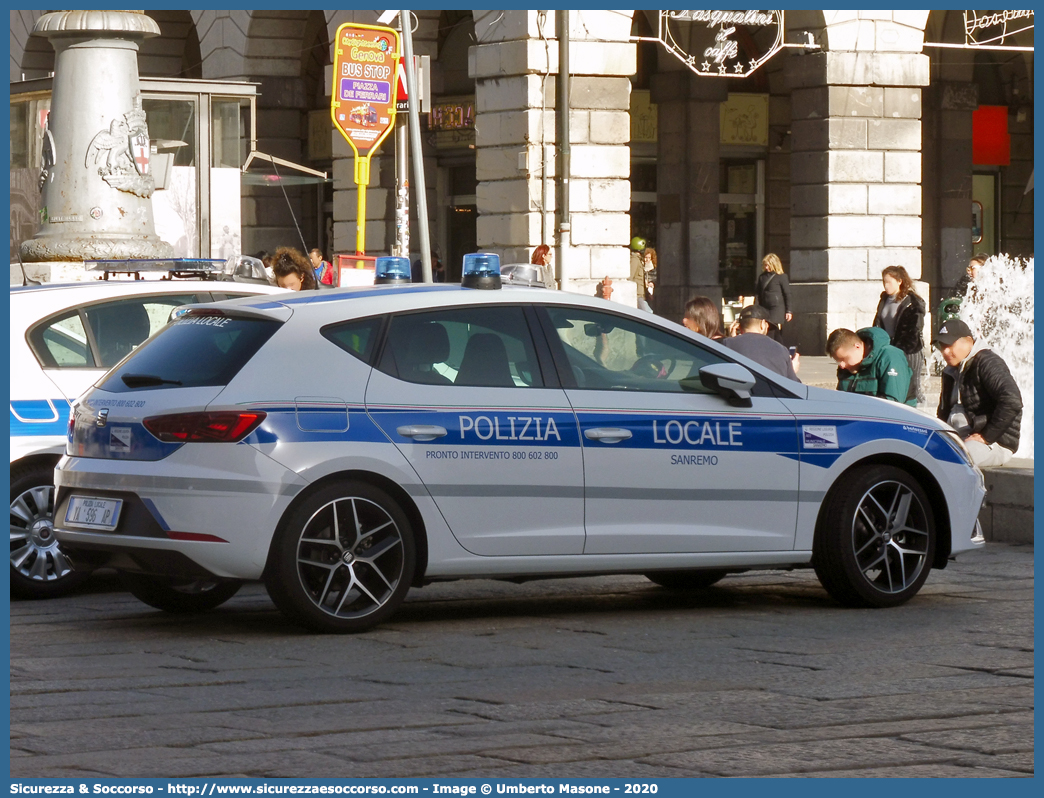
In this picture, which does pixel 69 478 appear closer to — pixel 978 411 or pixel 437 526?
pixel 437 526

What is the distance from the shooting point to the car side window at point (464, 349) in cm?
778

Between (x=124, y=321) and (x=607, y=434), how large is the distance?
9.25ft

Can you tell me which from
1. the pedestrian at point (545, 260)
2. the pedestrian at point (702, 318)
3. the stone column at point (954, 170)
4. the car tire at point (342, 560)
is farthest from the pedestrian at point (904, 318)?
the stone column at point (954, 170)

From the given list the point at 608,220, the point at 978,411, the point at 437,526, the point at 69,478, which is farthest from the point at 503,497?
the point at 608,220

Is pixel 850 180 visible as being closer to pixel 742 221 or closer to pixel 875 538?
pixel 742 221

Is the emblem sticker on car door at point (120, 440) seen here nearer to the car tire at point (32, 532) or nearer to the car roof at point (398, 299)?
the car roof at point (398, 299)

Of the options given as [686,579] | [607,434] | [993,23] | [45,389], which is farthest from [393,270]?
[993,23]

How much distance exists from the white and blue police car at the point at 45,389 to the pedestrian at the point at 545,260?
11978 millimetres

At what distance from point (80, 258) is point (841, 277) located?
1364 cm

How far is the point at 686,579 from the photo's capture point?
930cm

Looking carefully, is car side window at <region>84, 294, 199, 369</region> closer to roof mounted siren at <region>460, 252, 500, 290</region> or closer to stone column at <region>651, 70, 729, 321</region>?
roof mounted siren at <region>460, 252, 500, 290</region>

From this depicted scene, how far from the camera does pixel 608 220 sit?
2498 cm

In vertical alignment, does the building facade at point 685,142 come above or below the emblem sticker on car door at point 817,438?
above

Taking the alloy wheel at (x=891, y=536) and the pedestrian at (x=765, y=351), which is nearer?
the alloy wheel at (x=891, y=536)
